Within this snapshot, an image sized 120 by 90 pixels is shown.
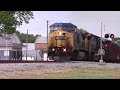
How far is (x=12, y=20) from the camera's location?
32.8m

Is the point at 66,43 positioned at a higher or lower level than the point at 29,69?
higher

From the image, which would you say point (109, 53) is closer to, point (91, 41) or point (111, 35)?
point (91, 41)

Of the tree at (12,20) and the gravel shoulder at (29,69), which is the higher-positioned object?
the tree at (12,20)

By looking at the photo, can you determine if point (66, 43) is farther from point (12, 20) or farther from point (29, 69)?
point (29, 69)

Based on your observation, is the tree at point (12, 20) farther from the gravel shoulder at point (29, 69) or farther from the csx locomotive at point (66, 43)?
the gravel shoulder at point (29, 69)

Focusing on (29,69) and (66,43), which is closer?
(29,69)

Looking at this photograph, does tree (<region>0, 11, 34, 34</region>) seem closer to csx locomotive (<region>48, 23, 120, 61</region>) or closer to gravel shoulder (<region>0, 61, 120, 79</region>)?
csx locomotive (<region>48, 23, 120, 61</region>)

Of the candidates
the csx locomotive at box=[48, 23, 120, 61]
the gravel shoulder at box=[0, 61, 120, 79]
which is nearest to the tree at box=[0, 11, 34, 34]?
the csx locomotive at box=[48, 23, 120, 61]

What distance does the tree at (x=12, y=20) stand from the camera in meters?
31.7

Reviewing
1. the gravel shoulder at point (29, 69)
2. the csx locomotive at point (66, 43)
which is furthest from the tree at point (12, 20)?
the gravel shoulder at point (29, 69)

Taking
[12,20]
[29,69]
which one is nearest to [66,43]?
[12,20]

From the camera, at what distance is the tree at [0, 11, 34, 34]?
31.7 meters
